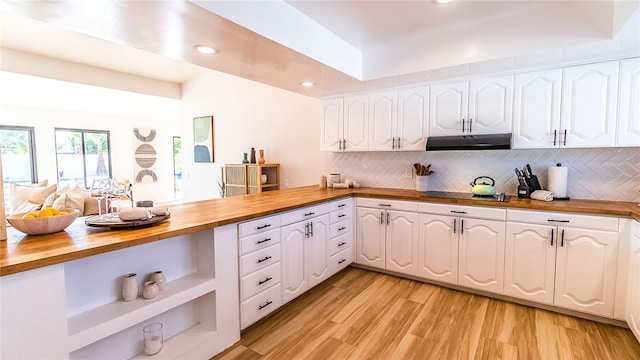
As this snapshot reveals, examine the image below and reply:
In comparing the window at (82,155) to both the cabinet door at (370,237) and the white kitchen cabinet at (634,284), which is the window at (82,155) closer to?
the cabinet door at (370,237)

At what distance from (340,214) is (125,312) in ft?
7.00

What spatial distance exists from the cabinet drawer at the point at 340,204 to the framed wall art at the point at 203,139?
393cm

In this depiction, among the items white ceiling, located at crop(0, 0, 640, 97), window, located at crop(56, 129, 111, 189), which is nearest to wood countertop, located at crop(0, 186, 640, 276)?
white ceiling, located at crop(0, 0, 640, 97)

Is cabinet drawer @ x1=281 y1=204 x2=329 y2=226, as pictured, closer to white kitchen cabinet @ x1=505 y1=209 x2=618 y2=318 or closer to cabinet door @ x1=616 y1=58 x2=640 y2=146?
white kitchen cabinet @ x1=505 y1=209 x2=618 y2=318

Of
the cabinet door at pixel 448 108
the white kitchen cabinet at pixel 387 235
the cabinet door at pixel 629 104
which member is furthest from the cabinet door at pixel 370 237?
the cabinet door at pixel 629 104

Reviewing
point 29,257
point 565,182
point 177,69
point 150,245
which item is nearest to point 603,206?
point 565,182

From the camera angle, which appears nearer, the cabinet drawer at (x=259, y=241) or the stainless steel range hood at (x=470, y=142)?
the cabinet drawer at (x=259, y=241)

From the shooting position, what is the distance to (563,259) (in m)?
2.45

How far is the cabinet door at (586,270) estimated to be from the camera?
90.6 inches

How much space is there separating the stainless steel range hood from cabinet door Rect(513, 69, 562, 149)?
0.52ft

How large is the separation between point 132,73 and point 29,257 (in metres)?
5.71

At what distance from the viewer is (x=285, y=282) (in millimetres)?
2553

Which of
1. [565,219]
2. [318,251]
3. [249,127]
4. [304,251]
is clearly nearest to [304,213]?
[304,251]

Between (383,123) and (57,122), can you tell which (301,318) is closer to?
(383,123)
